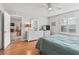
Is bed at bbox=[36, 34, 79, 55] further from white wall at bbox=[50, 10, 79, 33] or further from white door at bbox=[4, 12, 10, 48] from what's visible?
white door at bbox=[4, 12, 10, 48]

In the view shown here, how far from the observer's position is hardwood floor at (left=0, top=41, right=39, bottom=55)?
198 centimetres

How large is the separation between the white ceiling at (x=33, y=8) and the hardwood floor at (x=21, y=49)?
54 cm

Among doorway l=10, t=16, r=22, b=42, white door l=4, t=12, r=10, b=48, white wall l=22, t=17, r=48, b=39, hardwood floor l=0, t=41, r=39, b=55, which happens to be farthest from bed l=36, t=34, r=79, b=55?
white door l=4, t=12, r=10, b=48

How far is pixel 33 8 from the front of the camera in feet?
6.68

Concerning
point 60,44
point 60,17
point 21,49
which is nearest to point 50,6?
point 60,17

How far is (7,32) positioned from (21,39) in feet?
0.95

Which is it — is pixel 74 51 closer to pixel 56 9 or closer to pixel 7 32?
pixel 56 9

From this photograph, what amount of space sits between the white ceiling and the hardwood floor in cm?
54

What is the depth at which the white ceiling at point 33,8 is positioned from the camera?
1.98 m

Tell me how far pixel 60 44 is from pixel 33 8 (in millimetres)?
798

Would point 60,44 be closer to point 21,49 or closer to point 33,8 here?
point 21,49

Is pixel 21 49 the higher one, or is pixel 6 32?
pixel 6 32

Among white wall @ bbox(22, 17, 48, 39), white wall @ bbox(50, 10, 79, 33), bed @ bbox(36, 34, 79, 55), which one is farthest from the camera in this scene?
white wall @ bbox(22, 17, 48, 39)

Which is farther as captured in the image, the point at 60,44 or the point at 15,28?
the point at 15,28
